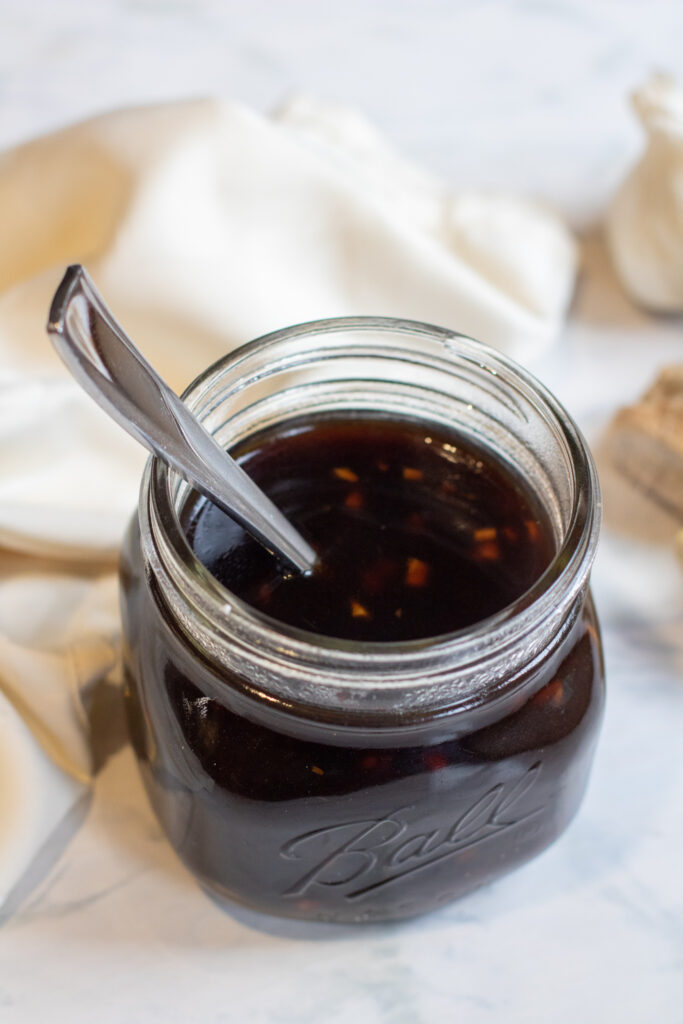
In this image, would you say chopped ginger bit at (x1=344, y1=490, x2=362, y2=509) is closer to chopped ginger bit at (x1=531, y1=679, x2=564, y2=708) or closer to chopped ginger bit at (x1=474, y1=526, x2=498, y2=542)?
chopped ginger bit at (x1=474, y1=526, x2=498, y2=542)

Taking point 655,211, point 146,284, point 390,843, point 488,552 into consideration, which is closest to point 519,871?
point 390,843

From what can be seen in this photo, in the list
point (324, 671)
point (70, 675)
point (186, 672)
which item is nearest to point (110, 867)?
point (70, 675)

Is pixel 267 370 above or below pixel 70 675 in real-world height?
above

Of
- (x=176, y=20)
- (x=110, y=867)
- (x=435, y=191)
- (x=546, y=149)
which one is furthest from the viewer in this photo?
(x=176, y=20)

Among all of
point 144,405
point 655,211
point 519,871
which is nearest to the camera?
point 144,405

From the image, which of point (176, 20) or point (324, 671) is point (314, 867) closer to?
point (324, 671)

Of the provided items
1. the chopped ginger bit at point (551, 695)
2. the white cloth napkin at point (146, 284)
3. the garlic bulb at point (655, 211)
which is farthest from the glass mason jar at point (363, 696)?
the garlic bulb at point (655, 211)

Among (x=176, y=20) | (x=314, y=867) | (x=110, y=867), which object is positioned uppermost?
(x=176, y=20)

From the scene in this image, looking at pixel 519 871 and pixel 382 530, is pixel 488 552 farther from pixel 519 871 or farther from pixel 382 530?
pixel 519 871
